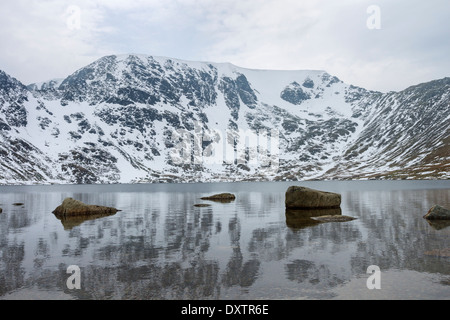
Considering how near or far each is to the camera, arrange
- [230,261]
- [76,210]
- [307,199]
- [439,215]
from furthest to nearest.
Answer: [307,199] → [76,210] → [439,215] → [230,261]

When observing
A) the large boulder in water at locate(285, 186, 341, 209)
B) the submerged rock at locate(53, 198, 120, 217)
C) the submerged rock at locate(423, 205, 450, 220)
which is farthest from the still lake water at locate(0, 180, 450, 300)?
the large boulder in water at locate(285, 186, 341, 209)

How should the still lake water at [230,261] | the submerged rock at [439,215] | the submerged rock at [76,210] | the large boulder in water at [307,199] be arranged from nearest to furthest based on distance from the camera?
the still lake water at [230,261] → the submerged rock at [439,215] → the submerged rock at [76,210] → the large boulder in water at [307,199]

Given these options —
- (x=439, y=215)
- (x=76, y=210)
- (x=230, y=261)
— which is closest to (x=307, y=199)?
(x=439, y=215)

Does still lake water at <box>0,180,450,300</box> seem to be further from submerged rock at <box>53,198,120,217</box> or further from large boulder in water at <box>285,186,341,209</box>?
large boulder in water at <box>285,186,341,209</box>

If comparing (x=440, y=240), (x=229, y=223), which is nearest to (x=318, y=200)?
(x=229, y=223)

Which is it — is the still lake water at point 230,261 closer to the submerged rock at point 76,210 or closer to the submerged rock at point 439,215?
the submerged rock at point 439,215

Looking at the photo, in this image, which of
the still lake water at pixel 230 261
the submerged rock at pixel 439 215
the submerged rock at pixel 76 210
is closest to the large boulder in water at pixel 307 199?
the submerged rock at pixel 439 215

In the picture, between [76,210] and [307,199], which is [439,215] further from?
[76,210]

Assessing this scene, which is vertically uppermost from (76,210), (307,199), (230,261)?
(307,199)

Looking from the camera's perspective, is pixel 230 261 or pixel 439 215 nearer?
pixel 230 261

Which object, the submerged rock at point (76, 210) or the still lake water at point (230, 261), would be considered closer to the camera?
the still lake water at point (230, 261)

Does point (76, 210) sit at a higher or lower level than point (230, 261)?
higher
